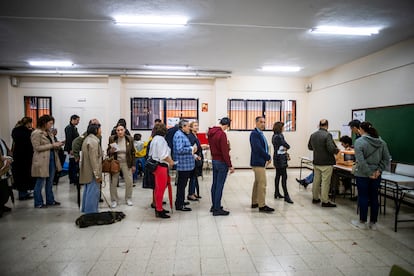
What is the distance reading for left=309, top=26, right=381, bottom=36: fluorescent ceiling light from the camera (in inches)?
168

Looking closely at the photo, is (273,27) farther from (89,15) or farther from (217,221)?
(217,221)

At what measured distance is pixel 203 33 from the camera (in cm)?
451

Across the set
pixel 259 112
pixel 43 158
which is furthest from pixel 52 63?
pixel 259 112

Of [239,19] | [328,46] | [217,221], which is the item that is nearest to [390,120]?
[328,46]

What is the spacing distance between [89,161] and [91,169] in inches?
5.1

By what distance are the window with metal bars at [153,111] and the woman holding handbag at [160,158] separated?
442cm

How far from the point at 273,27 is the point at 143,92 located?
5255 mm

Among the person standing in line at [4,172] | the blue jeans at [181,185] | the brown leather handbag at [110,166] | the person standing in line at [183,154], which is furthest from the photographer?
the brown leather handbag at [110,166]

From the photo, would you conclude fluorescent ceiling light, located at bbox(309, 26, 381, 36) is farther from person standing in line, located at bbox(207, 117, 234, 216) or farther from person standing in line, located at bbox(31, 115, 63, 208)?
person standing in line, located at bbox(31, 115, 63, 208)

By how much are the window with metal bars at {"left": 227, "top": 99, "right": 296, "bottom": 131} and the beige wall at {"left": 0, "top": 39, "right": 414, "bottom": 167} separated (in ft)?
0.59

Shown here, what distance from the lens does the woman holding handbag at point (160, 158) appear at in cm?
385

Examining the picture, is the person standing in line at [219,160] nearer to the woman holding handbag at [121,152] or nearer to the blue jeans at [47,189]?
the woman holding handbag at [121,152]

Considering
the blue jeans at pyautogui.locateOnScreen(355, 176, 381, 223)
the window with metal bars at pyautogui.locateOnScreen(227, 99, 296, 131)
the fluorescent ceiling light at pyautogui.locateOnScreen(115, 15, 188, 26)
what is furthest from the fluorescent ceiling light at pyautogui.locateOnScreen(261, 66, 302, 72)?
the blue jeans at pyautogui.locateOnScreen(355, 176, 381, 223)

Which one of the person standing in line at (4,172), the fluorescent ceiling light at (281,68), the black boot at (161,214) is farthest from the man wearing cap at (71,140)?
the fluorescent ceiling light at (281,68)
